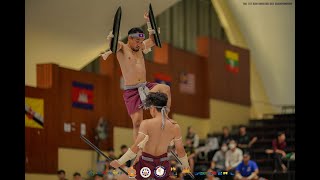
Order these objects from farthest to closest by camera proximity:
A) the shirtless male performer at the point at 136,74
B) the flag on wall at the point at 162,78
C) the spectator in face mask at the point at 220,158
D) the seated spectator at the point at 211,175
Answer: the spectator in face mask at the point at 220,158 < the flag on wall at the point at 162,78 < the seated spectator at the point at 211,175 < the shirtless male performer at the point at 136,74

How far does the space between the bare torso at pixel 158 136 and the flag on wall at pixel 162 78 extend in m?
5.63

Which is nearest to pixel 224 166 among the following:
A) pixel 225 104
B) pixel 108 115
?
pixel 108 115

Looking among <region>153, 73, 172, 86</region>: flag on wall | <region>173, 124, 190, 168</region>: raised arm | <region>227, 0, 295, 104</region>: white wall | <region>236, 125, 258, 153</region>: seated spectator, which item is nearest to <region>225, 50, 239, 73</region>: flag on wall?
<region>227, 0, 295, 104</region>: white wall

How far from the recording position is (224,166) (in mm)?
19109

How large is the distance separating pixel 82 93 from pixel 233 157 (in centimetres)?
372

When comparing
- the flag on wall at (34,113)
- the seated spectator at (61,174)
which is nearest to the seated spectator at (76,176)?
the seated spectator at (61,174)

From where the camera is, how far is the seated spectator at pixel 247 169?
18594mm

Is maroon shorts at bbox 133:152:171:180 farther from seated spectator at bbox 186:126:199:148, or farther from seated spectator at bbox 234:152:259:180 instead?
seated spectator at bbox 234:152:259:180

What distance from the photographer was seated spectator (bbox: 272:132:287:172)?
19.4m

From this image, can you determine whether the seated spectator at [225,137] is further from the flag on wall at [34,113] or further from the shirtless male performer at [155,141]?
the shirtless male performer at [155,141]

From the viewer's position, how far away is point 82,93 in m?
18.2

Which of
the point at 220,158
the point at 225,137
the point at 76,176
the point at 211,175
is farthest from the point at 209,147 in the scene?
the point at 211,175

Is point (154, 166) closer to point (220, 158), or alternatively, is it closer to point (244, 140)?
point (220, 158)
